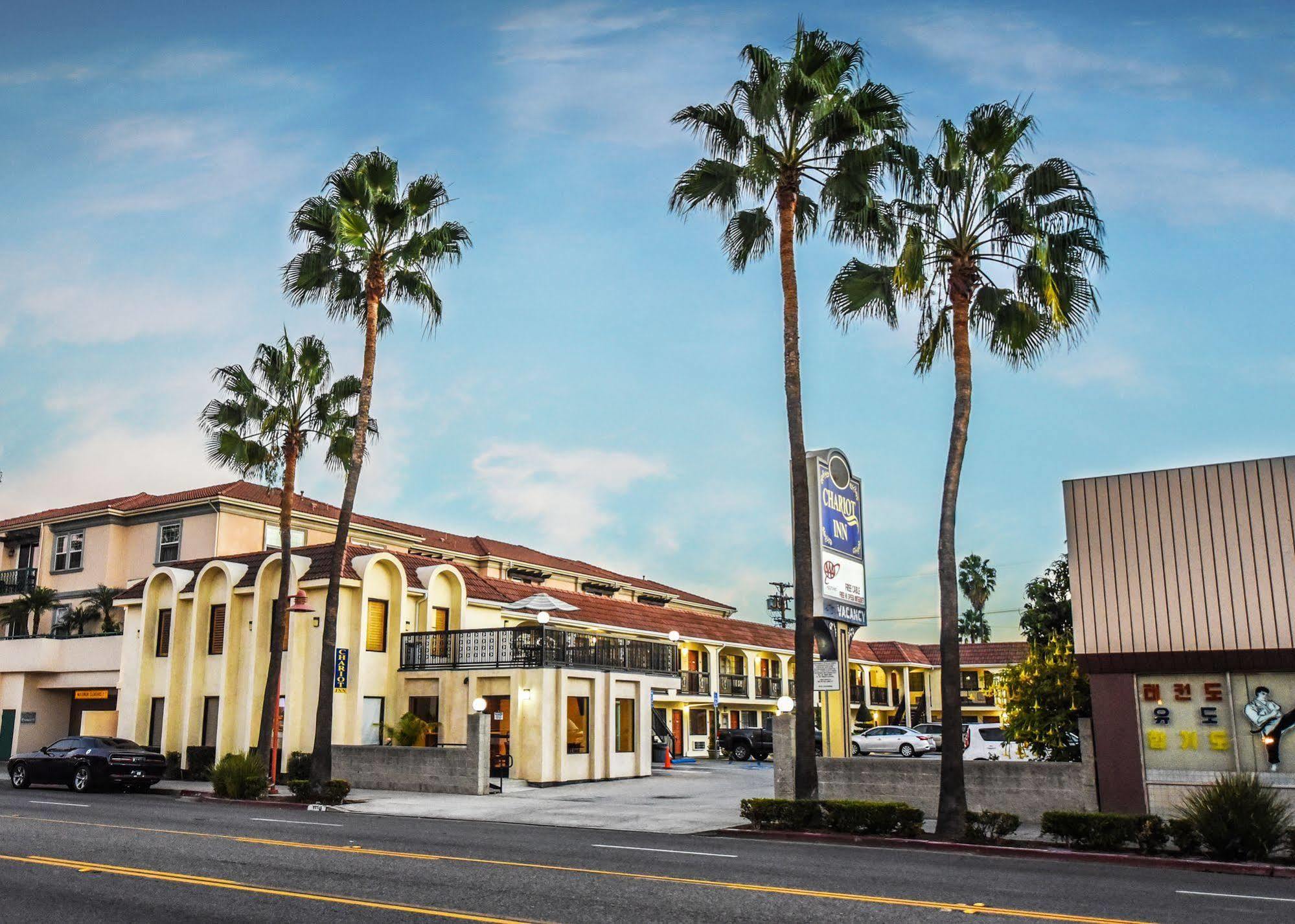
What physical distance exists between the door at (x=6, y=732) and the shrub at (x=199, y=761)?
12.0m

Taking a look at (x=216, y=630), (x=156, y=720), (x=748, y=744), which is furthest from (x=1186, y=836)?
(x=156, y=720)

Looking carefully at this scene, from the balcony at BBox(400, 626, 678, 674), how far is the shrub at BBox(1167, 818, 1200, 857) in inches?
697

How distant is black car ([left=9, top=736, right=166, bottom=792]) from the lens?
2802 centimetres

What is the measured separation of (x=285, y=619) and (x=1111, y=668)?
2095cm

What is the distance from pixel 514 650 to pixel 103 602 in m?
21.4

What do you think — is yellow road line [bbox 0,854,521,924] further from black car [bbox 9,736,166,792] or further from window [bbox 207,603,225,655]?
window [bbox 207,603,225,655]

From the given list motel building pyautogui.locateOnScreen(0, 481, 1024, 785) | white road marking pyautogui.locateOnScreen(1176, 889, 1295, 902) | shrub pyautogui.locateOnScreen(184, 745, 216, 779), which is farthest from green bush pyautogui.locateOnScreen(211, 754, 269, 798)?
white road marking pyautogui.locateOnScreen(1176, 889, 1295, 902)

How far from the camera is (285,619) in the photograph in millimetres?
30531

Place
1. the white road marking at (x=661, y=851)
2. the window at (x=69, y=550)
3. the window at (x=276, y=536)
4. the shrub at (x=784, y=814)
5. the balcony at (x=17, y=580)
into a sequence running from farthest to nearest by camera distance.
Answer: the balcony at (x=17, y=580), the window at (x=69, y=550), the window at (x=276, y=536), the shrub at (x=784, y=814), the white road marking at (x=661, y=851)

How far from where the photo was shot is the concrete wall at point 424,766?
26906mm

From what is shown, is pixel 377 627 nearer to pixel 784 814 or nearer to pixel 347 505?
pixel 347 505

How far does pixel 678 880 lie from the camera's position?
12.1 meters

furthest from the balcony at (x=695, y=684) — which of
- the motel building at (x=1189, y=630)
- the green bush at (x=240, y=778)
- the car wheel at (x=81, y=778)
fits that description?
the motel building at (x=1189, y=630)

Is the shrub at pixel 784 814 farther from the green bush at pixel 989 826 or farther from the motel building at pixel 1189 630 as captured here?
the motel building at pixel 1189 630
